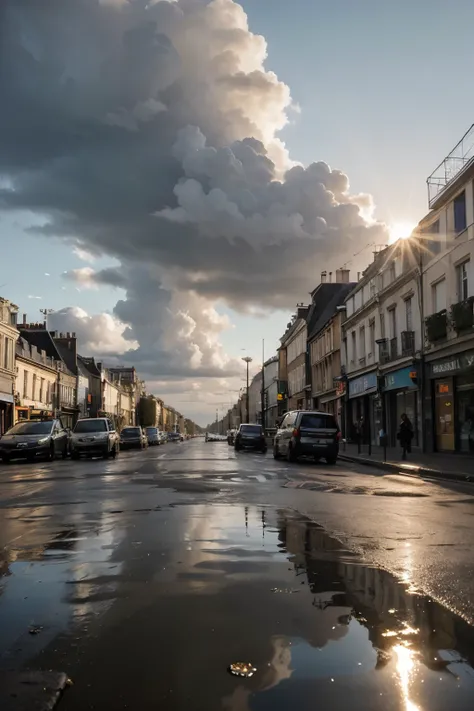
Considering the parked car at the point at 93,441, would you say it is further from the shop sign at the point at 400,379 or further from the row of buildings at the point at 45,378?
the row of buildings at the point at 45,378

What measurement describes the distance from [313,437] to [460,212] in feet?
34.2

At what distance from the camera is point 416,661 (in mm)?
3734

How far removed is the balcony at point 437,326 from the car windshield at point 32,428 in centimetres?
1642

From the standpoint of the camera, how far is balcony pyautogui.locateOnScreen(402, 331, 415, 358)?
106ft

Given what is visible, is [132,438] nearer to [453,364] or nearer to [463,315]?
[453,364]

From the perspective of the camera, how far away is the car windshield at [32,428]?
2817 centimetres

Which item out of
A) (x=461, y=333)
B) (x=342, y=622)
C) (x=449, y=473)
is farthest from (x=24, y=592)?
(x=461, y=333)

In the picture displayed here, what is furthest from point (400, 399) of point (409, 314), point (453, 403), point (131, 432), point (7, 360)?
point (7, 360)

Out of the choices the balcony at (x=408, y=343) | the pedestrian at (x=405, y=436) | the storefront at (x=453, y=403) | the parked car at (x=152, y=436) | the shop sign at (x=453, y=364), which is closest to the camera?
the shop sign at (x=453, y=364)

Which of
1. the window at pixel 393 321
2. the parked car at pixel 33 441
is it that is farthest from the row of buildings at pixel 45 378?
the window at pixel 393 321

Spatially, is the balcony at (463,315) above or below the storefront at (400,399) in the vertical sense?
above

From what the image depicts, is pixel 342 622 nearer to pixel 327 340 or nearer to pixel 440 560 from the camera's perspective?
pixel 440 560

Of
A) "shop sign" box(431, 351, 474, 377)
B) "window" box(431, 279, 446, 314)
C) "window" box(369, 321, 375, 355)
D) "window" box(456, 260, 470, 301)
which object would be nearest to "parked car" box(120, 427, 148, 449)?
"window" box(369, 321, 375, 355)

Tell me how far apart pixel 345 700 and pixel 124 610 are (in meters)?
1.93
